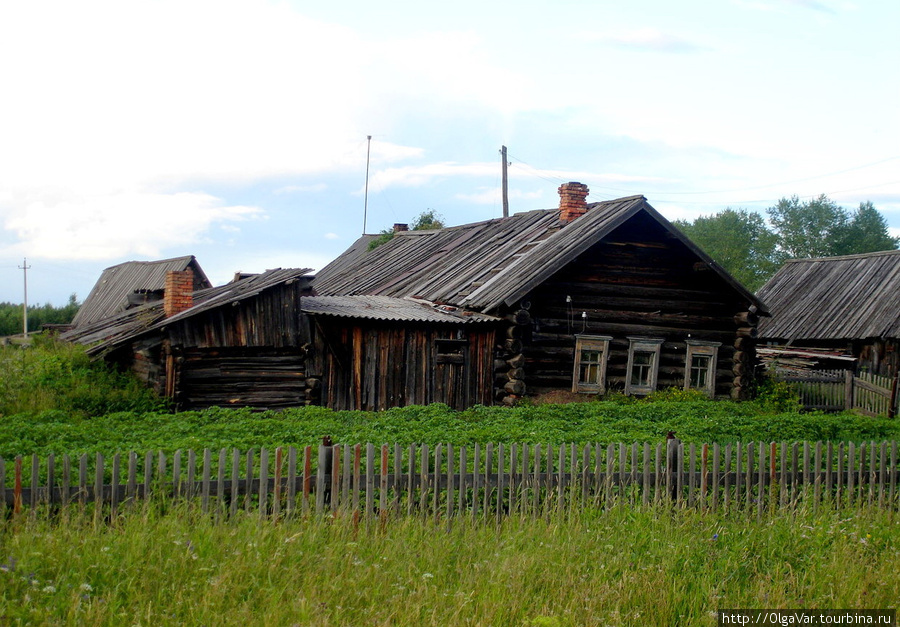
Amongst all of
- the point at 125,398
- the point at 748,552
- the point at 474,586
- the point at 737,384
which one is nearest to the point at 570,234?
the point at 737,384

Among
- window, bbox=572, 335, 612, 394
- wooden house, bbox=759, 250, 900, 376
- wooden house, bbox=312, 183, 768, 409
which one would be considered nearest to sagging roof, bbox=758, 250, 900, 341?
wooden house, bbox=759, 250, 900, 376

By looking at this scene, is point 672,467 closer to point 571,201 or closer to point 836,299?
point 571,201

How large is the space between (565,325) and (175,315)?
9.02m

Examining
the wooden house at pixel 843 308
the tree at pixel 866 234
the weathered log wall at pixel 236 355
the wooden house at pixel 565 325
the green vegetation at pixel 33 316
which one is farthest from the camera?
the tree at pixel 866 234

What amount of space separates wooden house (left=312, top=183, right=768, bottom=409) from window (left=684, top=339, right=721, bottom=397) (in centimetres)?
3

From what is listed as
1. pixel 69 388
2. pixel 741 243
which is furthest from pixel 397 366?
pixel 741 243

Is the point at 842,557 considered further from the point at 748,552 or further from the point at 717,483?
the point at 717,483

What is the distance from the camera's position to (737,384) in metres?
22.9

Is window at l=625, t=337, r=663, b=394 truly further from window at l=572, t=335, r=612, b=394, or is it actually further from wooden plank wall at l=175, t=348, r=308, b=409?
A: wooden plank wall at l=175, t=348, r=308, b=409

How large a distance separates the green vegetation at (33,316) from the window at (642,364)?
40.1 metres

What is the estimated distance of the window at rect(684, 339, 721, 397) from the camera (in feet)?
73.6

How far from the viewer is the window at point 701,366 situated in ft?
73.6

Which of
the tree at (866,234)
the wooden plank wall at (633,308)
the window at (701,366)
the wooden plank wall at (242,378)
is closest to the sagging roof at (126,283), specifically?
the wooden plank wall at (242,378)

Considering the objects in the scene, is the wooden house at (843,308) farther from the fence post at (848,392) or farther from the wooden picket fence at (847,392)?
the fence post at (848,392)
